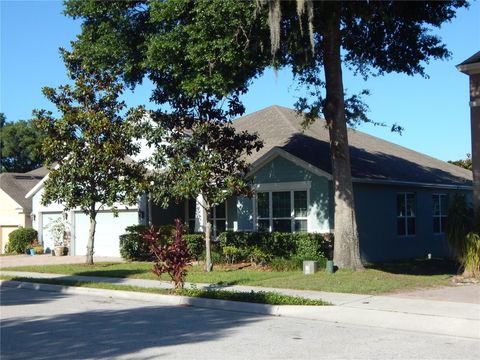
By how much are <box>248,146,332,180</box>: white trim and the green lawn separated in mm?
3782

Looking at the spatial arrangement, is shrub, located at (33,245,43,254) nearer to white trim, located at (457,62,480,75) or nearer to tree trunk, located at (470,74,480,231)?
tree trunk, located at (470,74,480,231)

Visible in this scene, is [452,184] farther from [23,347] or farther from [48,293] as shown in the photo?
[23,347]

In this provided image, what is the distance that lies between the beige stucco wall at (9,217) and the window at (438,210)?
22.6 metres

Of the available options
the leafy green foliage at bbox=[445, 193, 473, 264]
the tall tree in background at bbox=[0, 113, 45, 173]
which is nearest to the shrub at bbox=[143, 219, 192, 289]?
the leafy green foliage at bbox=[445, 193, 473, 264]

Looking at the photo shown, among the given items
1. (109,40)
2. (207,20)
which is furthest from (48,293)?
(207,20)

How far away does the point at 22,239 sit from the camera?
104 ft

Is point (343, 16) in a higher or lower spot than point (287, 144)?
higher

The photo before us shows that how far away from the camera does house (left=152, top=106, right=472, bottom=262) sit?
20750 mm

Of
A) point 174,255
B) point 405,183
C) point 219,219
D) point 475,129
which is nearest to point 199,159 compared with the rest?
point 174,255

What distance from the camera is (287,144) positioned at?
22.9m

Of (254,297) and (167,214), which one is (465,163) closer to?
(167,214)

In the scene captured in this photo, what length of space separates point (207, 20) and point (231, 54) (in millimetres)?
1011

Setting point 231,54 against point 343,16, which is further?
point 343,16

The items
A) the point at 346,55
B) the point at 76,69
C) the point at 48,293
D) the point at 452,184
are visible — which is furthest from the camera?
the point at 452,184
